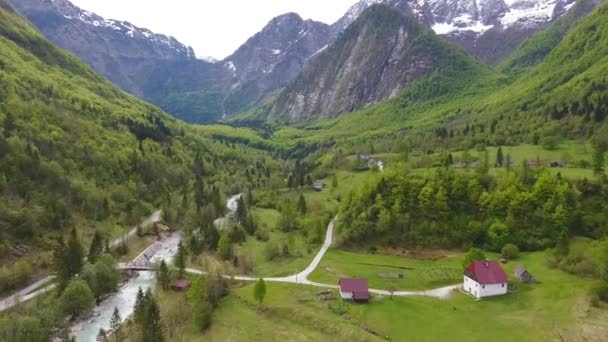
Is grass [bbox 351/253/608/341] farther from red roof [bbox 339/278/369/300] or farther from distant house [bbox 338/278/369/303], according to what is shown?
red roof [bbox 339/278/369/300]

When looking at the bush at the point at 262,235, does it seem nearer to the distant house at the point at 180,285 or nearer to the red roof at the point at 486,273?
the distant house at the point at 180,285

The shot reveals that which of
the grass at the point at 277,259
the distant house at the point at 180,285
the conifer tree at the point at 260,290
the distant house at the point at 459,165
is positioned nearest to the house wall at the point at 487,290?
the conifer tree at the point at 260,290

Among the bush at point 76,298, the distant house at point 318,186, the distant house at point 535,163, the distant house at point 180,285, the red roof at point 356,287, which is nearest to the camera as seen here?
the red roof at point 356,287

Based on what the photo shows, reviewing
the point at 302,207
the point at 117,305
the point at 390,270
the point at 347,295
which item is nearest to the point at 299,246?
the point at 302,207

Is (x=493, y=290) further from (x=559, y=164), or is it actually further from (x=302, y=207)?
(x=559, y=164)

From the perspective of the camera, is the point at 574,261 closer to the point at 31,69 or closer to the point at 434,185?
the point at 434,185

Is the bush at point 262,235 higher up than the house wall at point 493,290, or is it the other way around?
the bush at point 262,235

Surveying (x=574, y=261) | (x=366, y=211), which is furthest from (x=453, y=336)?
(x=366, y=211)
